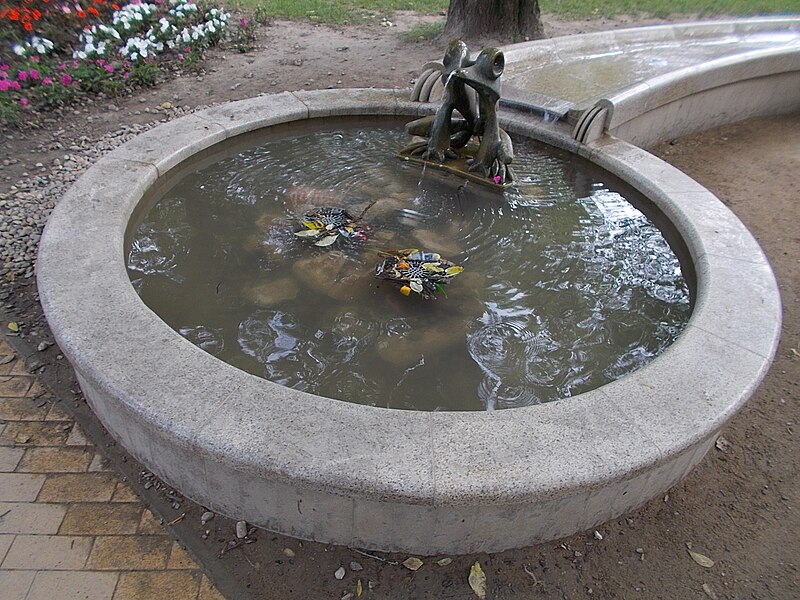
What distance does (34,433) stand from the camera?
287 centimetres

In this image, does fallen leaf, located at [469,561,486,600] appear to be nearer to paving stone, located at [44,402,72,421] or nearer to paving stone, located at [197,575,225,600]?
paving stone, located at [197,575,225,600]

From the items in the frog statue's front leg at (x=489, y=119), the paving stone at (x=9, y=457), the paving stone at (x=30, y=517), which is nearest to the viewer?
the paving stone at (x=30, y=517)

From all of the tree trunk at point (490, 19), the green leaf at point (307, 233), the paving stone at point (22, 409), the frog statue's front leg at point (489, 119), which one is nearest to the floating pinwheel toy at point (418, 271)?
the green leaf at point (307, 233)

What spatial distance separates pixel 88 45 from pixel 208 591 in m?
6.52

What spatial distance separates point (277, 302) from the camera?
10.7 ft

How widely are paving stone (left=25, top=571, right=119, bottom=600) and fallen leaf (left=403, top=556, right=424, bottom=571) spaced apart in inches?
44.8

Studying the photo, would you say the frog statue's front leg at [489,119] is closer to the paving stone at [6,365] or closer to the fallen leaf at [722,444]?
the fallen leaf at [722,444]

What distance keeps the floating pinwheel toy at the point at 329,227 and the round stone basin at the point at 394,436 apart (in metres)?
1.17

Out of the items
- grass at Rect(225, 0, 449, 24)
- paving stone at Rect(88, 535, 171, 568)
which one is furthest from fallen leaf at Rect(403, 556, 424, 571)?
grass at Rect(225, 0, 449, 24)

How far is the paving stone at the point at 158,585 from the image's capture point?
2.26 m

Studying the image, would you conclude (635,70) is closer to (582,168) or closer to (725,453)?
(582,168)

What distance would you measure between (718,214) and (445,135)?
2.05m

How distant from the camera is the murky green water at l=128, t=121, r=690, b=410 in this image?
9.50 feet

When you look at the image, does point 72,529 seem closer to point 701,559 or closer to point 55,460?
point 55,460
